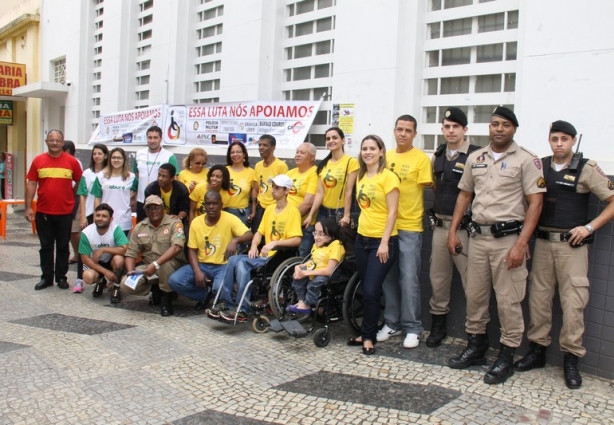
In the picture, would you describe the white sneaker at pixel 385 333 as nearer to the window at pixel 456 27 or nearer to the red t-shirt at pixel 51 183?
the window at pixel 456 27

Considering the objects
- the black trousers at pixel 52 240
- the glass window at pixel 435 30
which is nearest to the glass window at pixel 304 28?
the glass window at pixel 435 30

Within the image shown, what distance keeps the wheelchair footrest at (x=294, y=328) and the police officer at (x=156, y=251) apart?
1.65 metres

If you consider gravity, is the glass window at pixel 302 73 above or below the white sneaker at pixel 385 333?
above

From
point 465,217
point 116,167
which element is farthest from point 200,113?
point 465,217

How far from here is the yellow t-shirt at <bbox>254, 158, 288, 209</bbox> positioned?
21.4 ft

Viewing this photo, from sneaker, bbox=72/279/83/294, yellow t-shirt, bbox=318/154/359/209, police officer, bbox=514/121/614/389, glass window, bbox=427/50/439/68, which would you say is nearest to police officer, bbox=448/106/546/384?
police officer, bbox=514/121/614/389

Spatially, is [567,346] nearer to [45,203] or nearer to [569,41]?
[569,41]

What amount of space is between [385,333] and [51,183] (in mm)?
4559

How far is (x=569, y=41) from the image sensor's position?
5449mm

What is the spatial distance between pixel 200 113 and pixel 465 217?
669cm

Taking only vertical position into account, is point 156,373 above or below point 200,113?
below

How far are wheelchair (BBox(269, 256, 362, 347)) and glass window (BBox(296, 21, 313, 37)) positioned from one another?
490 cm

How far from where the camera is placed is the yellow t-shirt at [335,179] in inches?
222

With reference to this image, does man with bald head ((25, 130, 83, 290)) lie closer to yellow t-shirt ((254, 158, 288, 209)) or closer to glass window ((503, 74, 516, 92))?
yellow t-shirt ((254, 158, 288, 209))
